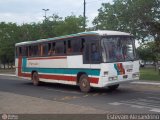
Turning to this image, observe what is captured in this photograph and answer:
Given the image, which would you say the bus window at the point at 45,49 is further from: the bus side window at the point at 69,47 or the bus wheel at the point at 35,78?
the bus side window at the point at 69,47

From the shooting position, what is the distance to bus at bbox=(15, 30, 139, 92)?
18.4 metres

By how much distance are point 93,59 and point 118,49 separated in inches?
53.8

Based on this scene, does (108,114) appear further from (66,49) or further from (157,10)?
(157,10)

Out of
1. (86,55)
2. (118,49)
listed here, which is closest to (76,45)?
(86,55)

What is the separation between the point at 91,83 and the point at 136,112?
6.76 metres

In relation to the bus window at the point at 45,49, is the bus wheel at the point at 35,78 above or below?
below

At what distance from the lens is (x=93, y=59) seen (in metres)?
18.9

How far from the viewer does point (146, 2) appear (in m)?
30.8

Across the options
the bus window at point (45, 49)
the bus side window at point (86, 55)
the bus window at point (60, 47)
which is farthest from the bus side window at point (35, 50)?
the bus side window at point (86, 55)

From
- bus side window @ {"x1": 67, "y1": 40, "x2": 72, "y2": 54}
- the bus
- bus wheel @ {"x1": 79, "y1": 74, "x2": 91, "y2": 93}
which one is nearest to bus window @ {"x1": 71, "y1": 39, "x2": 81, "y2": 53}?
the bus

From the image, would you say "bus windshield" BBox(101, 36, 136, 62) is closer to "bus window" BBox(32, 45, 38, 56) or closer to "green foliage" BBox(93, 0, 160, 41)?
"bus window" BBox(32, 45, 38, 56)

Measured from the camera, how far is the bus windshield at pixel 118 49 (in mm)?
18508

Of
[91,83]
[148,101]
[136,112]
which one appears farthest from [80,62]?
[136,112]

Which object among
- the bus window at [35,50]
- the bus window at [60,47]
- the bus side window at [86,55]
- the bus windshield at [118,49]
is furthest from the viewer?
the bus window at [35,50]
